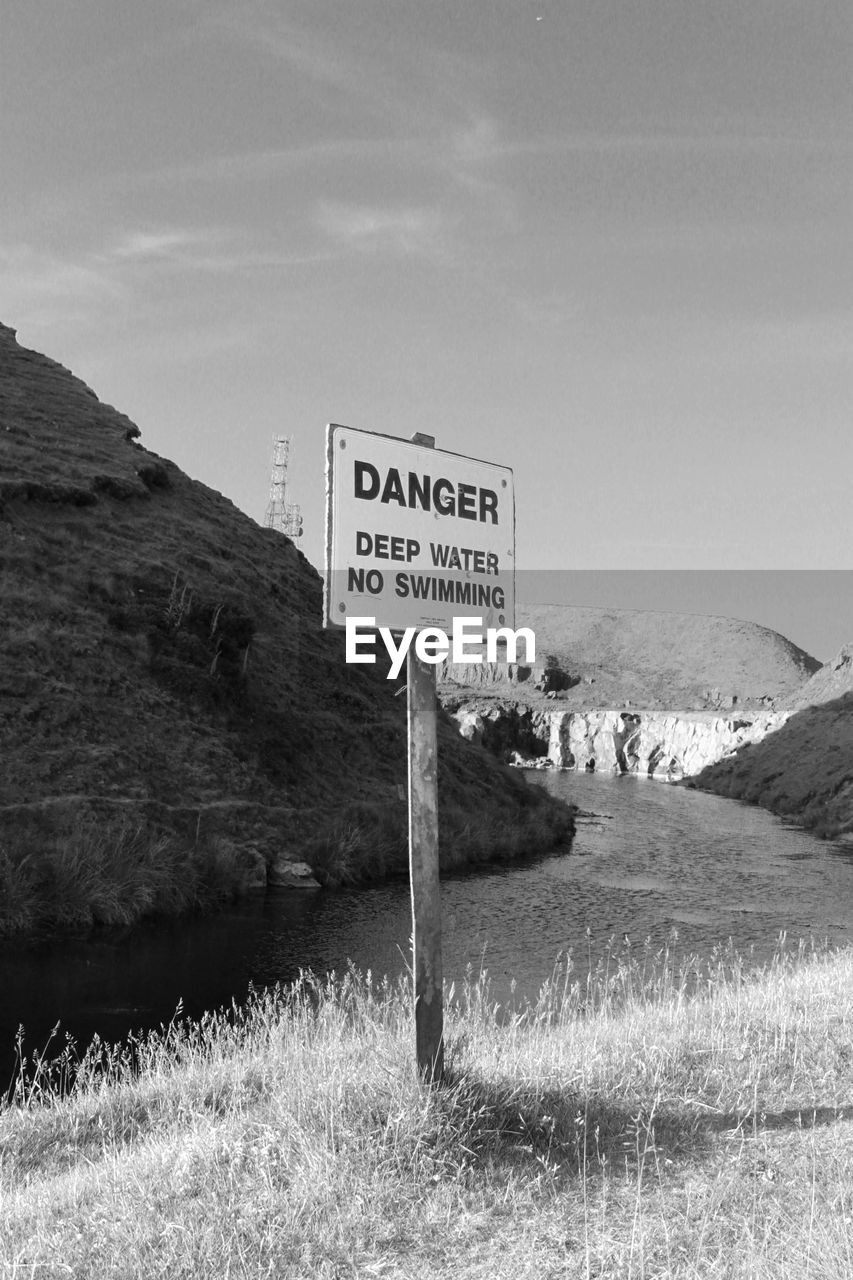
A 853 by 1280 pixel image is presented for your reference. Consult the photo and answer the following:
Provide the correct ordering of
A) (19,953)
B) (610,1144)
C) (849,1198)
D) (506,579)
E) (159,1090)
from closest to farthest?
(849,1198) < (610,1144) < (506,579) < (159,1090) < (19,953)

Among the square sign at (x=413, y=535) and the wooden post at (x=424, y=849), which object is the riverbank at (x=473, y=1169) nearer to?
the wooden post at (x=424, y=849)

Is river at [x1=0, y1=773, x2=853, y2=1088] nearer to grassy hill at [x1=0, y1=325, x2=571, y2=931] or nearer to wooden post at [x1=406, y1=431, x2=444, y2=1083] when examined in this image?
grassy hill at [x1=0, y1=325, x2=571, y2=931]

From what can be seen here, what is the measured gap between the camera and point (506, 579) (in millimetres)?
8203

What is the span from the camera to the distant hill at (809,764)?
54281mm

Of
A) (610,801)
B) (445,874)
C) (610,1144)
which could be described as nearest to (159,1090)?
(610,1144)

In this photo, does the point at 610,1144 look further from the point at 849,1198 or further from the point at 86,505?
the point at 86,505

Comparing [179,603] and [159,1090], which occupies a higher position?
[179,603]

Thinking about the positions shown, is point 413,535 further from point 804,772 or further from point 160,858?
point 804,772

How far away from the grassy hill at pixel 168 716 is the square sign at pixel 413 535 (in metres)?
18.4

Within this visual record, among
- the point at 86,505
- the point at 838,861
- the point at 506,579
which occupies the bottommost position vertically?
the point at 838,861

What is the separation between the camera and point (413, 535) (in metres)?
7.55

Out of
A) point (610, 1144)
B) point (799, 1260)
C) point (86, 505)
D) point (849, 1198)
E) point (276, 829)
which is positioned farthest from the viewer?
point (86, 505)

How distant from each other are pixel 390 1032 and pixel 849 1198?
4.41 meters

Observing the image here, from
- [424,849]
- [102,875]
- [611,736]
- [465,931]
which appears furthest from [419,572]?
[611,736]
